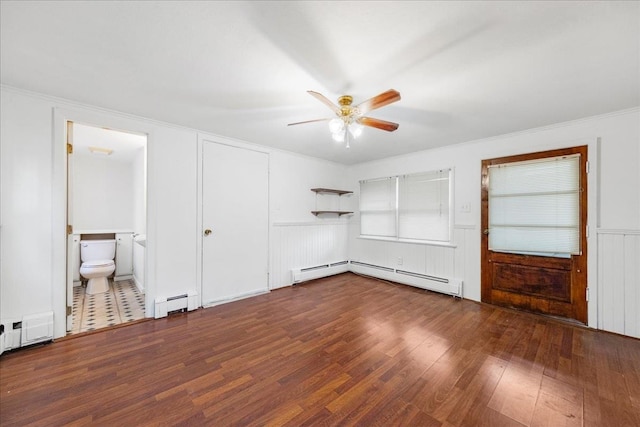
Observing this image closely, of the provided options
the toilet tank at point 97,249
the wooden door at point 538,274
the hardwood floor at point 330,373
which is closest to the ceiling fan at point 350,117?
the hardwood floor at point 330,373

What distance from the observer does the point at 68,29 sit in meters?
1.50

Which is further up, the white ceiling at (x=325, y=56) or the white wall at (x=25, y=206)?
the white ceiling at (x=325, y=56)

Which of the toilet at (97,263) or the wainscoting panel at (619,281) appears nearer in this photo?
the wainscoting panel at (619,281)

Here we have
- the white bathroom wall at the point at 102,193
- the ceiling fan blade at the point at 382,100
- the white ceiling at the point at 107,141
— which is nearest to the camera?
the ceiling fan blade at the point at 382,100

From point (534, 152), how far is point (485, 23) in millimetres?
2505

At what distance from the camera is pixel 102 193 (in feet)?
15.5

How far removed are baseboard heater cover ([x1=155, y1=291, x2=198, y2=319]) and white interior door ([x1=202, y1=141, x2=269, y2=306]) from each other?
0.15m

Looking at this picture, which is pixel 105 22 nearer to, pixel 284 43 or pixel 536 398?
pixel 284 43

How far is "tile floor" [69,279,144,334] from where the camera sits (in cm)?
281

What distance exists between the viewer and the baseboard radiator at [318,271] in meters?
4.39

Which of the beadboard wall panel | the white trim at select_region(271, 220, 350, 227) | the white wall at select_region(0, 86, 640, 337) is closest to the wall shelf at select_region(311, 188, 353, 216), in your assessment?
the white trim at select_region(271, 220, 350, 227)

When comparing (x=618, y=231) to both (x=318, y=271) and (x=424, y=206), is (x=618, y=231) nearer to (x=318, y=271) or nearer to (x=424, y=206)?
(x=424, y=206)

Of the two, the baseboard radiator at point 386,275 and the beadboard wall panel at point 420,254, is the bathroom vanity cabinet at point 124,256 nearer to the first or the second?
the baseboard radiator at point 386,275

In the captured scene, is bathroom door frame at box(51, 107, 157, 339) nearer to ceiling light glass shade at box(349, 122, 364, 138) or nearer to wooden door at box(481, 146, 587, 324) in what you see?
ceiling light glass shade at box(349, 122, 364, 138)
